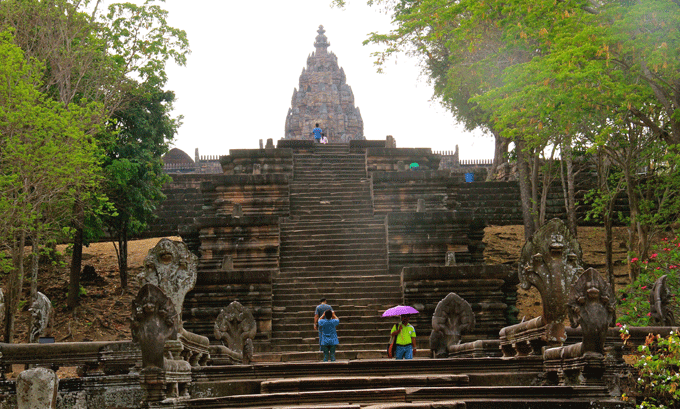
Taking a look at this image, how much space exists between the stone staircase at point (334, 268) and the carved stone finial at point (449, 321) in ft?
6.36

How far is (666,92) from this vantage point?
499 inches

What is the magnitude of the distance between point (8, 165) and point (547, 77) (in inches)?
444

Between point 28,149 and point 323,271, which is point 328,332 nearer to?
point 323,271

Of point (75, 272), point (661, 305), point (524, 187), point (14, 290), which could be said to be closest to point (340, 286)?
point (661, 305)

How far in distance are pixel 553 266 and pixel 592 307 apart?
123cm

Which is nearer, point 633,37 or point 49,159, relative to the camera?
point 633,37

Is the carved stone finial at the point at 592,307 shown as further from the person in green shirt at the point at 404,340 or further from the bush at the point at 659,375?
the person in green shirt at the point at 404,340

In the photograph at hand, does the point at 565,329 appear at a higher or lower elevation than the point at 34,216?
lower

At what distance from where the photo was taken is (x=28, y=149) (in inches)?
604

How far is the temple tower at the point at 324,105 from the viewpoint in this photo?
62.8 m

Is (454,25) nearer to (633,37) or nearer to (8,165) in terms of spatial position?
(633,37)

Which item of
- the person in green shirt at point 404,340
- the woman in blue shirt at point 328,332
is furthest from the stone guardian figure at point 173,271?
the person in green shirt at point 404,340

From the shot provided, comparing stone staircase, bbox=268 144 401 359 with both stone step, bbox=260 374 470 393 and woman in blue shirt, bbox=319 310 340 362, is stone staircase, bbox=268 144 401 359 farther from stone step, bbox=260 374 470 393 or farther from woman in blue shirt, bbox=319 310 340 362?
stone step, bbox=260 374 470 393

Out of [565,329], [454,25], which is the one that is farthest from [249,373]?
[454,25]
